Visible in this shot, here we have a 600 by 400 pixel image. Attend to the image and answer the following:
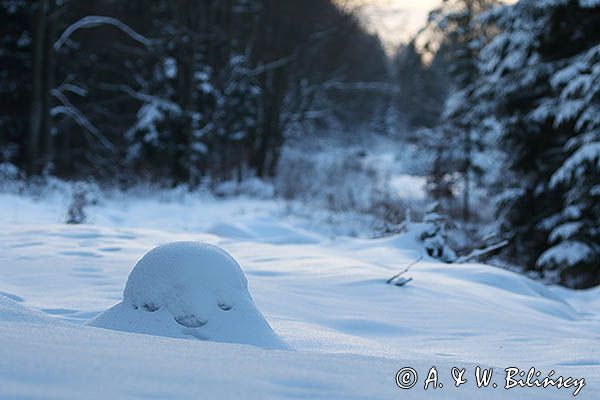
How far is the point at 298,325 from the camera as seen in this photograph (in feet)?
9.53

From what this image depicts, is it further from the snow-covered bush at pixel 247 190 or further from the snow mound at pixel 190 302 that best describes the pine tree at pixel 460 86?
the snow mound at pixel 190 302

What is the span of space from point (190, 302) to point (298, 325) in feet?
2.71

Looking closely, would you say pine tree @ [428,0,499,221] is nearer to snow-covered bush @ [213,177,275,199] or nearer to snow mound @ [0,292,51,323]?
snow-covered bush @ [213,177,275,199]

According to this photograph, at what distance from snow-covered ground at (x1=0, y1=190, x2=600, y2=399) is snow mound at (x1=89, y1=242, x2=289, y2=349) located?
0.35ft

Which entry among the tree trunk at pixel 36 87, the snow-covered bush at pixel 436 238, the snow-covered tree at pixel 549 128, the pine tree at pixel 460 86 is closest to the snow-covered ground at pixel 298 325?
the snow-covered bush at pixel 436 238

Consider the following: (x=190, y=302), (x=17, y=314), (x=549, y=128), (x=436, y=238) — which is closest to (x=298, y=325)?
(x=190, y=302)

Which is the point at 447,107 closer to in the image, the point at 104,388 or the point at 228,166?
the point at 228,166

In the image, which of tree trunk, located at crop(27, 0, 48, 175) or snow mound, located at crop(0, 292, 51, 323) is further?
tree trunk, located at crop(27, 0, 48, 175)

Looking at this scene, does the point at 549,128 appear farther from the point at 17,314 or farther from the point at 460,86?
the point at 17,314

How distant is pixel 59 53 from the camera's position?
595 inches

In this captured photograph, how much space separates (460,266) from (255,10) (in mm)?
14332

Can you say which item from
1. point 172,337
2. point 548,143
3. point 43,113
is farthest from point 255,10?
point 172,337

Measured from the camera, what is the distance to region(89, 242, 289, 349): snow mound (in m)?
2.20

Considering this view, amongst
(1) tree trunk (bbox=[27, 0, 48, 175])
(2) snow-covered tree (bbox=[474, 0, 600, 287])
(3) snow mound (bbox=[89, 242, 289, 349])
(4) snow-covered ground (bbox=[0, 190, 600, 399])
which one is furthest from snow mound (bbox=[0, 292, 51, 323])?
(1) tree trunk (bbox=[27, 0, 48, 175])
